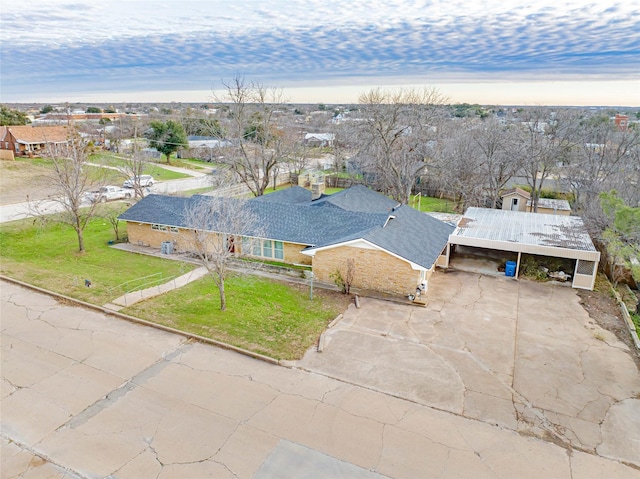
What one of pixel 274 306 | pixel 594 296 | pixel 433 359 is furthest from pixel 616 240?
pixel 274 306

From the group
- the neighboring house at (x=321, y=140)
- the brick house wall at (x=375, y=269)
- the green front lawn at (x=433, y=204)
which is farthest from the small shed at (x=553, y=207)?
the neighboring house at (x=321, y=140)

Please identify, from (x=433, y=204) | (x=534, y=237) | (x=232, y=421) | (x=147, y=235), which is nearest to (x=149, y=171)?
(x=147, y=235)

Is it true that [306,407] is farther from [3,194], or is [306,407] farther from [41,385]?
[3,194]

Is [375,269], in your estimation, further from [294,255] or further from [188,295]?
[188,295]

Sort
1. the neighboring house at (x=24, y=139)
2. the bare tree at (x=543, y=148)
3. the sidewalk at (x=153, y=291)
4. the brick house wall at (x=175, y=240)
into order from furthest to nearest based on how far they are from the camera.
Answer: the neighboring house at (x=24, y=139) < the bare tree at (x=543, y=148) < the brick house wall at (x=175, y=240) < the sidewalk at (x=153, y=291)

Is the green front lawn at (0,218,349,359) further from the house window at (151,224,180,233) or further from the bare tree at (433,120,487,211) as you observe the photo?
the bare tree at (433,120,487,211)

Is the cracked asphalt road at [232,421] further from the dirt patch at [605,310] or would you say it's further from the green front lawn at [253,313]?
the dirt patch at [605,310]
